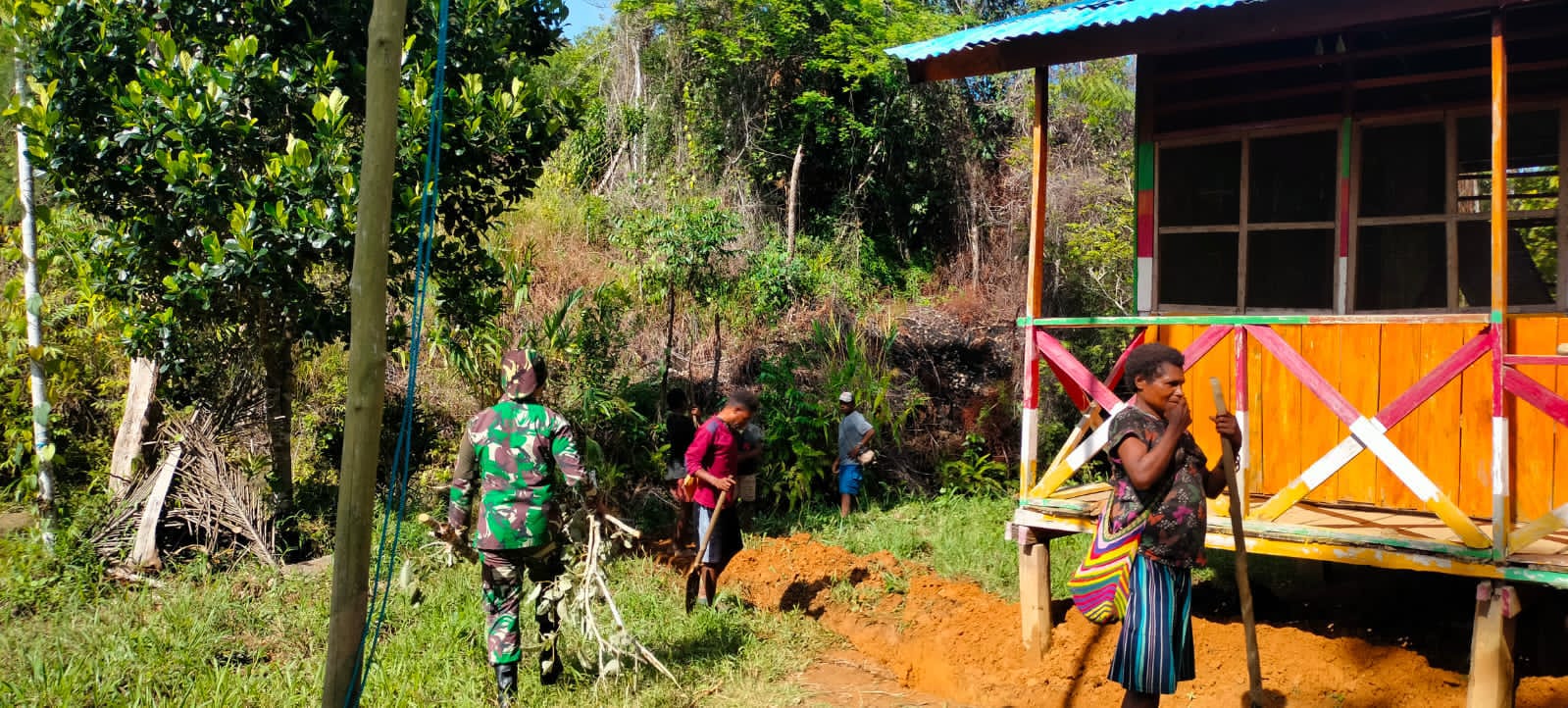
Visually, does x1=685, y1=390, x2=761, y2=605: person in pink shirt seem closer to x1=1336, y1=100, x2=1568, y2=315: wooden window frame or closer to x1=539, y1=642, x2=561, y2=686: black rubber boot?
x1=539, y1=642, x2=561, y2=686: black rubber boot

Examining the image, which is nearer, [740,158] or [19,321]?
[19,321]

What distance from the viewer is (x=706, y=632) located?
239 inches

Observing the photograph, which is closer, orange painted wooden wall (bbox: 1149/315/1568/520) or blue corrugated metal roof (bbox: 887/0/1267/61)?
blue corrugated metal roof (bbox: 887/0/1267/61)

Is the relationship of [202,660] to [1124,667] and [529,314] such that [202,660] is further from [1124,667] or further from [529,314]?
[529,314]

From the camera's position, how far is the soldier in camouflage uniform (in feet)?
15.5

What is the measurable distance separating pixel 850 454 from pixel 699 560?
3.81 m

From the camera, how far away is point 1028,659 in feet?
19.3

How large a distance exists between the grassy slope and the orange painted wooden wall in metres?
1.76

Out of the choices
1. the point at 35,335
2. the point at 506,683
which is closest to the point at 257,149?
the point at 35,335

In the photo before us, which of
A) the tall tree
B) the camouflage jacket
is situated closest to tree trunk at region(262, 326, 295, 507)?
the tall tree

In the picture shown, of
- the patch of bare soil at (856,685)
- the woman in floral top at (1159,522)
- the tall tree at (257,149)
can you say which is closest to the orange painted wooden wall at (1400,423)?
the woman in floral top at (1159,522)

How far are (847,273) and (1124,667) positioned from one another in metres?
13.1

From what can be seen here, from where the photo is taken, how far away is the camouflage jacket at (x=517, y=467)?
472cm

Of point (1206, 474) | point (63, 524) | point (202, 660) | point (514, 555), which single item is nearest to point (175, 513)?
point (63, 524)
